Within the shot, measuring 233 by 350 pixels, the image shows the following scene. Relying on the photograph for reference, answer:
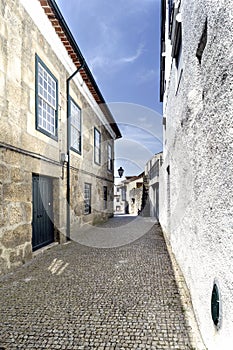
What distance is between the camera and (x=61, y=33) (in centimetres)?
600

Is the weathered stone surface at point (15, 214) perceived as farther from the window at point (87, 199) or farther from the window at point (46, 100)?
the window at point (87, 199)

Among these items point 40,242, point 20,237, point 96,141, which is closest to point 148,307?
point 20,237

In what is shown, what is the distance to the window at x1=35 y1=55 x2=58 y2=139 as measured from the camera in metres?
5.32

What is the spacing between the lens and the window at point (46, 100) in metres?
5.32

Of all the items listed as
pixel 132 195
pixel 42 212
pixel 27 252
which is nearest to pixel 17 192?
pixel 27 252

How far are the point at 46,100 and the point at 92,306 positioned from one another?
15.4 feet

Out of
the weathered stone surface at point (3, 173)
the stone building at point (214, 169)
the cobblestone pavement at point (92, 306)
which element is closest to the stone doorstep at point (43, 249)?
the cobblestone pavement at point (92, 306)

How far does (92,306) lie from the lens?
2.78 metres

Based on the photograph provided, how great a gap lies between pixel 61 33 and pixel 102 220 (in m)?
7.98

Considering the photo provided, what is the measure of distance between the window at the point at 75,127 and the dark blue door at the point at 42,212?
6.43 feet

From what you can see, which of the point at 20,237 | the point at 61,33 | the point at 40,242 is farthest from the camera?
the point at 61,33

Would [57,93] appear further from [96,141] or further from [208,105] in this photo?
[208,105]

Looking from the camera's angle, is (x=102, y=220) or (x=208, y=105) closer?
(x=208, y=105)

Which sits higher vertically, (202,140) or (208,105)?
(208,105)
